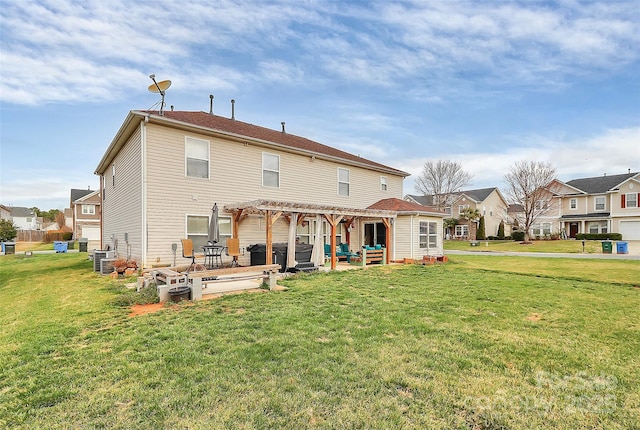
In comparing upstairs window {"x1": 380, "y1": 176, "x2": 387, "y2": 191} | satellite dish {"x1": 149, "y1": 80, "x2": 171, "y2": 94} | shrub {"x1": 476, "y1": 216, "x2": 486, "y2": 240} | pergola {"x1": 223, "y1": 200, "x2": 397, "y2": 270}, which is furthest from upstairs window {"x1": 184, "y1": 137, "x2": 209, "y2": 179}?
shrub {"x1": 476, "y1": 216, "x2": 486, "y2": 240}

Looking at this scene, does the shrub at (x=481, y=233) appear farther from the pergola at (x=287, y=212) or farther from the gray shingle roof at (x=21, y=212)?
the gray shingle roof at (x=21, y=212)

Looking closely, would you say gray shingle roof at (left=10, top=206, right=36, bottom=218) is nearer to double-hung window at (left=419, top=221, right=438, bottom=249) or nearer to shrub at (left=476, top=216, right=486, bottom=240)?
double-hung window at (left=419, top=221, right=438, bottom=249)

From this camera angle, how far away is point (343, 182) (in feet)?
53.3

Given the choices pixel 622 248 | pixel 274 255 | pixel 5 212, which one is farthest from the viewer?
pixel 5 212

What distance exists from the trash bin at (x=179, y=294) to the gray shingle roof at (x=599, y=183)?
144 feet

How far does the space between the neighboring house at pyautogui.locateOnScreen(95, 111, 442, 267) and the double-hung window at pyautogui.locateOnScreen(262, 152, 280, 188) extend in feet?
0.14

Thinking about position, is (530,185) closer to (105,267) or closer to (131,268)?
(131,268)

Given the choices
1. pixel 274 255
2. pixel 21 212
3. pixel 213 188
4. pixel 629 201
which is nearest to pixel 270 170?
pixel 213 188

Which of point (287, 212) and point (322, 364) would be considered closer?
point (322, 364)

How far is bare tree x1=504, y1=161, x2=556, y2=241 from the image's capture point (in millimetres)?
31594

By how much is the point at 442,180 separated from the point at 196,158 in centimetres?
3618

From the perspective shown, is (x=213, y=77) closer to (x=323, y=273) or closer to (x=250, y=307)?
(x=323, y=273)

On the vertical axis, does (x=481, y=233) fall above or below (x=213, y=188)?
below

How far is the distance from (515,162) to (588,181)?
43.9 ft
